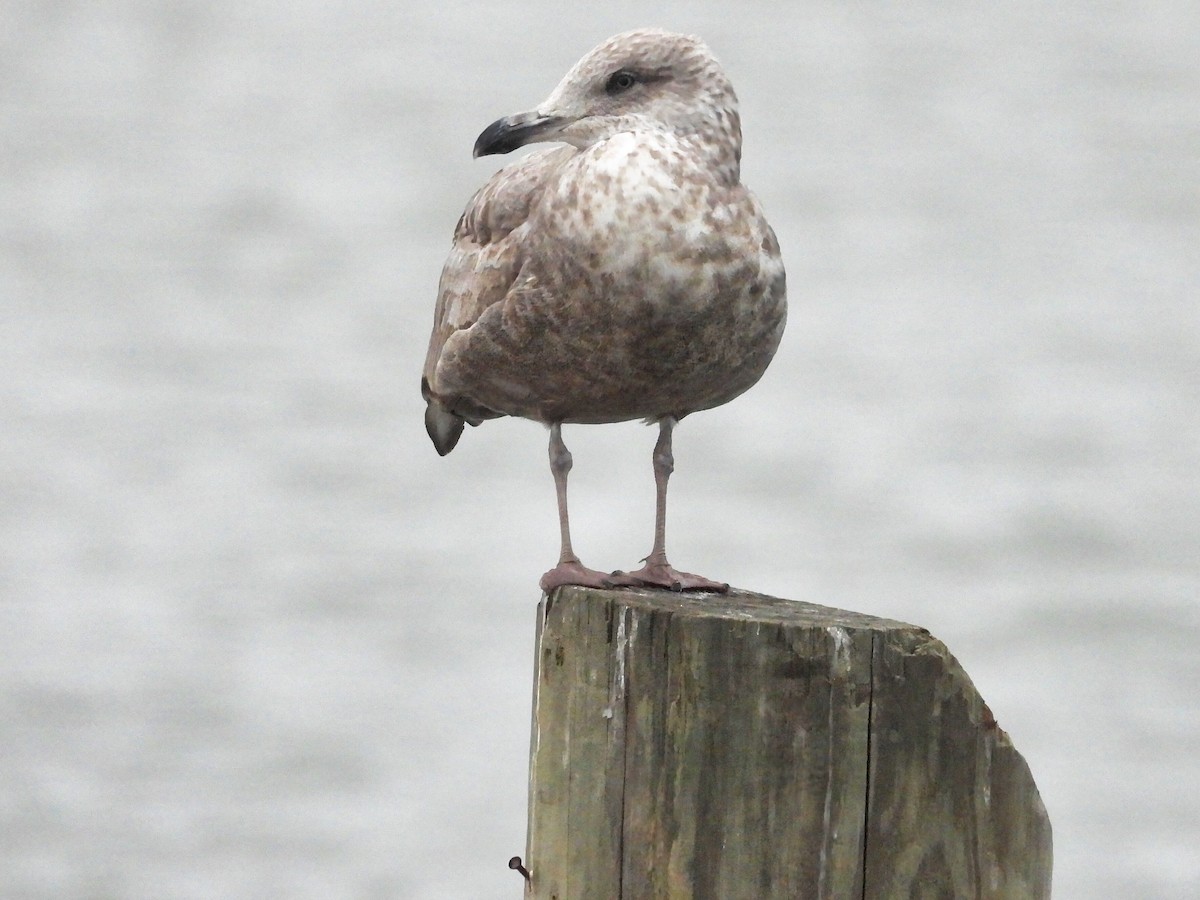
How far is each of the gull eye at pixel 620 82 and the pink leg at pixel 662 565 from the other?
0.92 metres

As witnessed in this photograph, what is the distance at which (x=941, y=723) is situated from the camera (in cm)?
333

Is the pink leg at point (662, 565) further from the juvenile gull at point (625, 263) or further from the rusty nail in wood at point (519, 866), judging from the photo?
the rusty nail in wood at point (519, 866)

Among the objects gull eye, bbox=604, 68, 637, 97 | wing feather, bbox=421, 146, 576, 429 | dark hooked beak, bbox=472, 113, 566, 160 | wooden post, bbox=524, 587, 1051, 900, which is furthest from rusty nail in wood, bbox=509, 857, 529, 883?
gull eye, bbox=604, 68, 637, 97

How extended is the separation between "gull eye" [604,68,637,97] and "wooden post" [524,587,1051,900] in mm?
1590

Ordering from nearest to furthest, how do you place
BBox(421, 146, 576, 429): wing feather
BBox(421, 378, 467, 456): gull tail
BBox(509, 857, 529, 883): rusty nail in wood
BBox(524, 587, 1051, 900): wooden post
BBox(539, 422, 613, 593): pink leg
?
BBox(524, 587, 1051, 900): wooden post
BBox(509, 857, 529, 883): rusty nail in wood
BBox(539, 422, 613, 593): pink leg
BBox(421, 146, 576, 429): wing feather
BBox(421, 378, 467, 456): gull tail

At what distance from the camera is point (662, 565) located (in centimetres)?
456

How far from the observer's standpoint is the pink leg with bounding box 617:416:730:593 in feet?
14.3

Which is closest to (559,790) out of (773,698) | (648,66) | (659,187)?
(773,698)

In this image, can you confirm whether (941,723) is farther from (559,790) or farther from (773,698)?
(559,790)

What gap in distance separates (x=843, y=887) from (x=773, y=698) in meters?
0.37

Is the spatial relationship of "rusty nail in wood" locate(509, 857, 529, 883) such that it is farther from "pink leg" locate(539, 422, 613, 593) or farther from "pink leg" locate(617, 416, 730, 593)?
"pink leg" locate(617, 416, 730, 593)

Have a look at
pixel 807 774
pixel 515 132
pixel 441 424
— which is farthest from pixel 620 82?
pixel 807 774

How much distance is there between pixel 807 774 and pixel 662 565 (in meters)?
1.30

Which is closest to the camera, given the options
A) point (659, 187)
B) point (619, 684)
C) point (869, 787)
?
point (869, 787)
